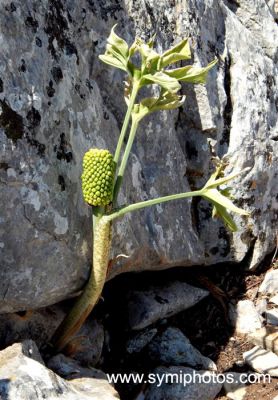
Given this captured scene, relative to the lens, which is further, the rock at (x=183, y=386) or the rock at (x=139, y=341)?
the rock at (x=139, y=341)

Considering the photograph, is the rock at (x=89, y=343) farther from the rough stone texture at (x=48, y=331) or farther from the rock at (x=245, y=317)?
the rock at (x=245, y=317)

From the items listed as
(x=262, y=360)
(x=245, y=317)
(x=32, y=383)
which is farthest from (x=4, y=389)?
(x=245, y=317)

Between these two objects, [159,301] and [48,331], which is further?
[159,301]

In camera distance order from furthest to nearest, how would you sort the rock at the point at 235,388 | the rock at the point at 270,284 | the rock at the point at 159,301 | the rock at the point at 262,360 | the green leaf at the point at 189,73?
the rock at the point at 270,284 → the rock at the point at 159,301 → the rock at the point at 262,360 → the rock at the point at 235,388 → the green leaf at the point at 189,73

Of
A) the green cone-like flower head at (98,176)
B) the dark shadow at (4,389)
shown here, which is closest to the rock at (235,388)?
the green cone-like flower head at (98,176)

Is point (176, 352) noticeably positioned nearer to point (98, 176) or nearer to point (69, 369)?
point (69, 369)
